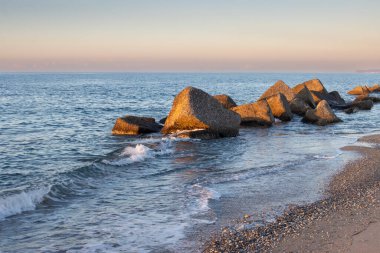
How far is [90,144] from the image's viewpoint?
19.8 metres

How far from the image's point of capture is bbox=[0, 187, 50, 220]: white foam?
9.50 m

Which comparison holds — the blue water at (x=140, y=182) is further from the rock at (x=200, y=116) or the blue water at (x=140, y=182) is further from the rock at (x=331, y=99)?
the rock at (x=331, y=99)

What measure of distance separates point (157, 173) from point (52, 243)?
611cm

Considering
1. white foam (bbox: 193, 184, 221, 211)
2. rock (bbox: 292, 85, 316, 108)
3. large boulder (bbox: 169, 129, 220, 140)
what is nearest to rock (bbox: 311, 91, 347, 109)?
rock (bbox: 292, 85, 316, 108)

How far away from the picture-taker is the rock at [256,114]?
83.6ft

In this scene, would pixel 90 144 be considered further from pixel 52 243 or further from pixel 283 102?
pixel 283 102

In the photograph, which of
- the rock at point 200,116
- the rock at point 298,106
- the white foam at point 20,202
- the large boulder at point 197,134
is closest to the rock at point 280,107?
the rock at point 298,106

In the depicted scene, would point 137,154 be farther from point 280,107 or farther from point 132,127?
point 280,107

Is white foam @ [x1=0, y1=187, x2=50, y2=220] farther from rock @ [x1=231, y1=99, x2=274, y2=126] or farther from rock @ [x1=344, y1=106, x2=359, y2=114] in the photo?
rock @ [x1=344, y1=106, x2=359, y2=114]

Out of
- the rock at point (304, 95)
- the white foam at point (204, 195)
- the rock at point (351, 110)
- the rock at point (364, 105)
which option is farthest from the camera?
the rock at point (364, 105)

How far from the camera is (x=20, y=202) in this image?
32.8 feet

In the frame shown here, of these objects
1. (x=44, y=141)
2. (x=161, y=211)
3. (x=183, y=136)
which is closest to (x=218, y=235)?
(x=161, y=211)

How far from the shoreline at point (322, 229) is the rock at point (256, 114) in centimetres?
1438

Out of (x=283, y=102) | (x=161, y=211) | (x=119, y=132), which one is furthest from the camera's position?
(x=283, y=102)
